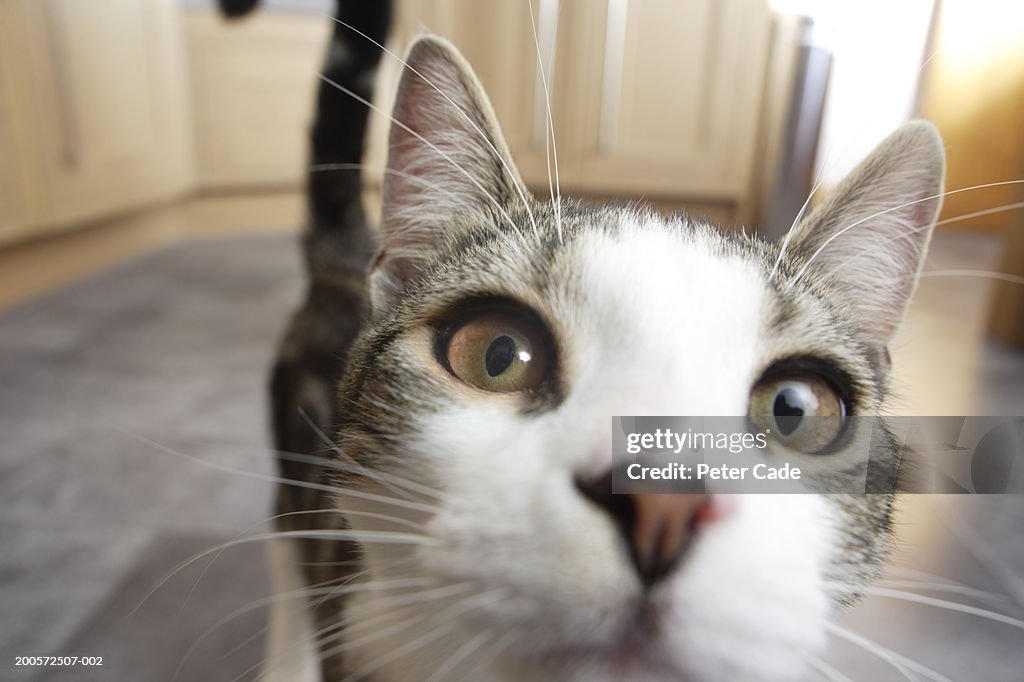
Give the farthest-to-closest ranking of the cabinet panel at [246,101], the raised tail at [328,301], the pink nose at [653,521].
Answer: the cabinet panel at [246,101] < the raised tail at [328,301] < the pink nose at [653,521]

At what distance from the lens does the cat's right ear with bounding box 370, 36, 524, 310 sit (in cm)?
34

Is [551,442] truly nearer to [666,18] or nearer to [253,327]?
[666,18]

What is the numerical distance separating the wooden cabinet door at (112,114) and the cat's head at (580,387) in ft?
Answer: 2.72

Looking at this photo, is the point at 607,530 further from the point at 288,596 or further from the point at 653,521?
the point at 288,596

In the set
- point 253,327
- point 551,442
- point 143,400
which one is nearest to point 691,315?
point 551,442

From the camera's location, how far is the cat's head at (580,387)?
243 mm

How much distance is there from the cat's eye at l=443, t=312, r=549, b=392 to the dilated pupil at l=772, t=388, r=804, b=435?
0.34 feet

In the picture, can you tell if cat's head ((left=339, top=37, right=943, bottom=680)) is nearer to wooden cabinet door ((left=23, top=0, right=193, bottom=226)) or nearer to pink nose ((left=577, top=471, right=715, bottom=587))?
pink nose ((left=577, top=471, right=715, bottom=587))

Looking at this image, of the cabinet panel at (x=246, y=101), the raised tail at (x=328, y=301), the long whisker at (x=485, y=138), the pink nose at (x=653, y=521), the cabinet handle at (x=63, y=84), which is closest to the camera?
the pink nose at (x=653, y=521)

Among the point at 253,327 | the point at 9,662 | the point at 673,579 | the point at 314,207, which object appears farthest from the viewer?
the point at 253,327

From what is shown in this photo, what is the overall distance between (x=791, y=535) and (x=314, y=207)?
0.75m

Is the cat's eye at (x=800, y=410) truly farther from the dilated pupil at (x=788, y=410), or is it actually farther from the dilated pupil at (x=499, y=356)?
the dilated pupil at (x=499, y=356)

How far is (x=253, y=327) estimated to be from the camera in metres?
1.58

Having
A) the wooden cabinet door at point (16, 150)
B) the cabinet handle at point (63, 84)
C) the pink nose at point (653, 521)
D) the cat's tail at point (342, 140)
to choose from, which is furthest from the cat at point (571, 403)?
the wooden cabinet door at point (16, 150)
